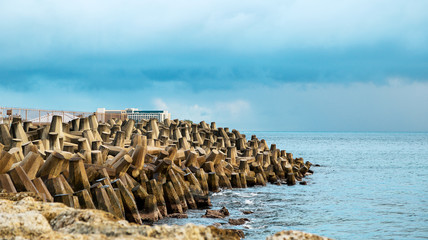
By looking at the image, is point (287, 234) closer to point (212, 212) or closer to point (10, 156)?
point (10, 156)

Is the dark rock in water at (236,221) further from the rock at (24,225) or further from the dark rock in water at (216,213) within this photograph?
the rock at (24,225)

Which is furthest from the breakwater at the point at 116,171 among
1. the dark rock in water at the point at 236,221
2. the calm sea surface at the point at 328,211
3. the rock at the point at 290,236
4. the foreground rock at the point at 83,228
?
the rock at the point at 290,236

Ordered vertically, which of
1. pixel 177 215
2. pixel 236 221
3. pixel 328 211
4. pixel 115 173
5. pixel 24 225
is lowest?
pixel 328 211

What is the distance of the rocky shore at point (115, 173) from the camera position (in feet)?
28.3

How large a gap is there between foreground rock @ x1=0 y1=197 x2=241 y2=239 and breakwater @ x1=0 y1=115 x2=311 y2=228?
2403 mm

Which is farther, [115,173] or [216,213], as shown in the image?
[216,213]

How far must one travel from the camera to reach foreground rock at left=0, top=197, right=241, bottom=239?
3.43 m

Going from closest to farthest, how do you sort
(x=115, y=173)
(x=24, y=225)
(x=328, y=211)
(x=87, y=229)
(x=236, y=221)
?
1. (x=87, y=229)
2. (x=24, y=225)
3. (x=115, y=173)
4. (x=236, y=221)
5. (x=328, y=211)

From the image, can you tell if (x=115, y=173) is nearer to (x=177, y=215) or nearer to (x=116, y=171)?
(x=116, y=171)

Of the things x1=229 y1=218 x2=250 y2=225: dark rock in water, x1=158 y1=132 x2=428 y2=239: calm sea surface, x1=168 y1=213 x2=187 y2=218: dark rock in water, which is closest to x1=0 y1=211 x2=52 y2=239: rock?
x1=158 y1=132 x2=428 y2=239: calm sea surface

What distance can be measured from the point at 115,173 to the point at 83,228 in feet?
24.0

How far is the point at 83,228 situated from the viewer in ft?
11.9

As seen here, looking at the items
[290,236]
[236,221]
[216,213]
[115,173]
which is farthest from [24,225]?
[216,213]

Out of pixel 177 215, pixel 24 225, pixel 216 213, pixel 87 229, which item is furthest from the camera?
pixel 216 213
